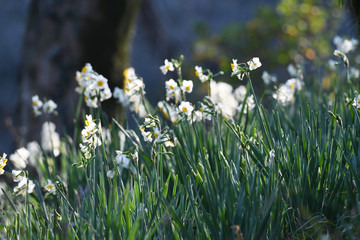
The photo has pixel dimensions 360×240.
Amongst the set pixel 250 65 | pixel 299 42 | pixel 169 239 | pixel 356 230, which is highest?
pixel 299 42

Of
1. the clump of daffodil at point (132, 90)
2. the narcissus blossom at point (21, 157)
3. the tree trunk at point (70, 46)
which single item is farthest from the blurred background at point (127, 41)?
the narcissus blossom at point (21, 157)

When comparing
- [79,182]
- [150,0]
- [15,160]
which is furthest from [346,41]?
[150,0]

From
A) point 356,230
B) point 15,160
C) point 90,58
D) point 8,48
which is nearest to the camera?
point 356,230

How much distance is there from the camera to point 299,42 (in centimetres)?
901

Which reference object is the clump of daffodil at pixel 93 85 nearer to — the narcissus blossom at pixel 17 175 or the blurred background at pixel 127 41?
the blurred background at pixel 127 41

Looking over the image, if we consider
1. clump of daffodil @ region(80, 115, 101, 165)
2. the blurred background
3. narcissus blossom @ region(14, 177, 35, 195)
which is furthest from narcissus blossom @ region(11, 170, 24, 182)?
the blurred background

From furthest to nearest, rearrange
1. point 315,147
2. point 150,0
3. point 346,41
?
point 150,0 → point 346,41 → point 315,147

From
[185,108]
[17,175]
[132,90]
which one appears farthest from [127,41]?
[17,175]

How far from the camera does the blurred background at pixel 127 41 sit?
486 cm

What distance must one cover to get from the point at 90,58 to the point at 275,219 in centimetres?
329

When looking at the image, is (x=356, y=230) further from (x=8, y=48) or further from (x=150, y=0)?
(x=8, y=48)

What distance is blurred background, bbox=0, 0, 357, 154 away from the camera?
15.9 ft

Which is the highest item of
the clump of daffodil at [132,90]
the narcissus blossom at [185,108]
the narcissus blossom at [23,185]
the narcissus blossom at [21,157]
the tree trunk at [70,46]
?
the tree trunk at [70,46]

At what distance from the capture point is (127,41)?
5.09 metres
